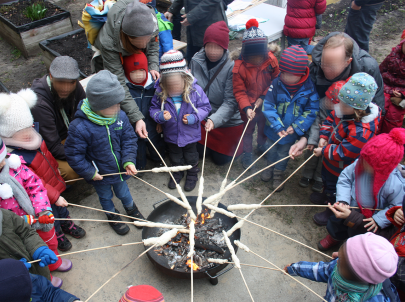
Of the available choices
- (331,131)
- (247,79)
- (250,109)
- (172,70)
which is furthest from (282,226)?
(172,70)

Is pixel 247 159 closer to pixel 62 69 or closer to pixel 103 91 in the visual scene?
pixel 103 91

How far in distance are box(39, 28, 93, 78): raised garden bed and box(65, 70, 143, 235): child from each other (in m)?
3.48

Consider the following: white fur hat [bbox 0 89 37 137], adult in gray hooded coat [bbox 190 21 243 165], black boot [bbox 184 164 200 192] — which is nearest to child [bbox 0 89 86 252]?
white fur hat [bbox 0 89 37 137]

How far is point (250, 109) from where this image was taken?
4.22m

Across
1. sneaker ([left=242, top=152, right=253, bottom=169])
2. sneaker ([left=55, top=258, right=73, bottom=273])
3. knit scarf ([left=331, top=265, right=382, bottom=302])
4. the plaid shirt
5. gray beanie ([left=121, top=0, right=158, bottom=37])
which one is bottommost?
sneaker ([left=242, top=152, right=253, bottom=169])

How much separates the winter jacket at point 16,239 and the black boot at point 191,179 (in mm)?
2293

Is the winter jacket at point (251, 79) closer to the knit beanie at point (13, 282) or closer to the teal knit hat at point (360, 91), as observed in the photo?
the teal knit hat at point (360, 91)

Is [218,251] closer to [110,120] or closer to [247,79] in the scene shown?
[110,120]

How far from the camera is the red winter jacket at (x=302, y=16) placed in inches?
217

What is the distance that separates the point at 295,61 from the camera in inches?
141

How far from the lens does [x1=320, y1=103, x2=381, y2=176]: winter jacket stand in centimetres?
319

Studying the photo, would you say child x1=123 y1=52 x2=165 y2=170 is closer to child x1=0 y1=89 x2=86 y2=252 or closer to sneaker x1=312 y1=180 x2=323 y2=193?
child x1=0 y1=89 x2=86 y2=252

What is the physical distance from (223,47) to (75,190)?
3176mm

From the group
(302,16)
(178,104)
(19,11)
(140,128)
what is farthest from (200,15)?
(19,11)
